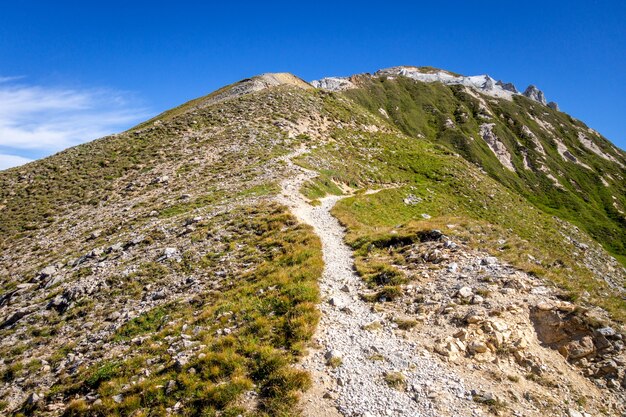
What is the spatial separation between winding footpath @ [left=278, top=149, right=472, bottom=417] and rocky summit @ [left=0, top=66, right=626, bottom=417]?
0.06 meters

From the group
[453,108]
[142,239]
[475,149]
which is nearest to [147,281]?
[142,239]

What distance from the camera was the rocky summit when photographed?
10391 millimetres

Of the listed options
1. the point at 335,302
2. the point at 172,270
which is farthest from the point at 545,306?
the point at 172,270

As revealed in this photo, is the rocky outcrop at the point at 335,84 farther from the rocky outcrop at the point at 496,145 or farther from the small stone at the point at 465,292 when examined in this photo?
the small stone at the point at 465,292

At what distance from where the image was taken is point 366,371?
34.9 ft

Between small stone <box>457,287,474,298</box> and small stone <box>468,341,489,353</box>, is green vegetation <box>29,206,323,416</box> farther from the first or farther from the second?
small stone <box>457,287,474,298</box>

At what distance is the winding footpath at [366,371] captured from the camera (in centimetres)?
940

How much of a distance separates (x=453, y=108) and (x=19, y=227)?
188686 millimetres

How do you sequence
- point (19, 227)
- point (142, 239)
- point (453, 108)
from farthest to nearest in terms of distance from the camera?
1. point (453, 108)
2. point (19, 227)
3. point (142, 239)

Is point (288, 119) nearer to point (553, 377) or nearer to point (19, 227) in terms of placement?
point (19, 227)

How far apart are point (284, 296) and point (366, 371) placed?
4970 millimetres

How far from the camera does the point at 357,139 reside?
54.4m

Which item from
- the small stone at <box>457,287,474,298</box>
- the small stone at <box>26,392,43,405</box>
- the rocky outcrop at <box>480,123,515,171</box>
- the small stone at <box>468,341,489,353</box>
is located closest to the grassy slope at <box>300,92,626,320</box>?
the small stone at <box>457,287,474,298</box>

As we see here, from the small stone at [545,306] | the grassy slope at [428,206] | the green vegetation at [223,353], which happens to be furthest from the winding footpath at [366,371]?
the small stone at [545,306]
